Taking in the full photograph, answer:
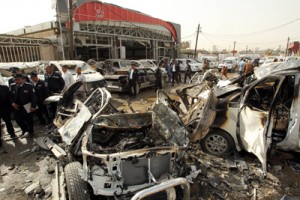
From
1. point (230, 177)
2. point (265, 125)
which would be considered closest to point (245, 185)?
point (230, 177)

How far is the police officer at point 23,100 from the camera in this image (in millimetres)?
5281

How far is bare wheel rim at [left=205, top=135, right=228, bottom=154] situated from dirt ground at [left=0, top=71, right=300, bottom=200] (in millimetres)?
161

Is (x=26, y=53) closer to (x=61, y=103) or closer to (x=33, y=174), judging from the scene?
(x=61, y=103)

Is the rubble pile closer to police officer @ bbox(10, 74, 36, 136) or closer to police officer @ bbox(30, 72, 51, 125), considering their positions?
police officer @ bbox(10, 74, 36, 136)

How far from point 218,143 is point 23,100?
4822mm

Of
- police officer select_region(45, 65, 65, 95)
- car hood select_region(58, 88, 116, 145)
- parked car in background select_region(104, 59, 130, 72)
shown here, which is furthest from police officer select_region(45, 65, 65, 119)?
parked car in background select_region(104, 59, 130, 72)

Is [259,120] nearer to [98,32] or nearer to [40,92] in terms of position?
[40,92]

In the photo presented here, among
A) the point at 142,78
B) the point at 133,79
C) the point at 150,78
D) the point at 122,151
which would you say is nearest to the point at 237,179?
the point at 122,151

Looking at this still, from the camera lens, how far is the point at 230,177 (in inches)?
145

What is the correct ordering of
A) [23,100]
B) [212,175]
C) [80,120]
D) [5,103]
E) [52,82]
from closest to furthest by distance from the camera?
[80,120]
[212,175]
[5,103]
[23,100]
[52,82]

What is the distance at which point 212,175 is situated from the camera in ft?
12.2

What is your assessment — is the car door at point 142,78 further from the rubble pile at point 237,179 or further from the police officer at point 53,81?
the rubble pile at point 237,179

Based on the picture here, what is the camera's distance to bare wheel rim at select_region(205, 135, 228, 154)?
4223 mm

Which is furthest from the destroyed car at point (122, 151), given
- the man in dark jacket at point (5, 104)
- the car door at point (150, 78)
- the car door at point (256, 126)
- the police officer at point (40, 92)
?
the car door at point (150, 78)
